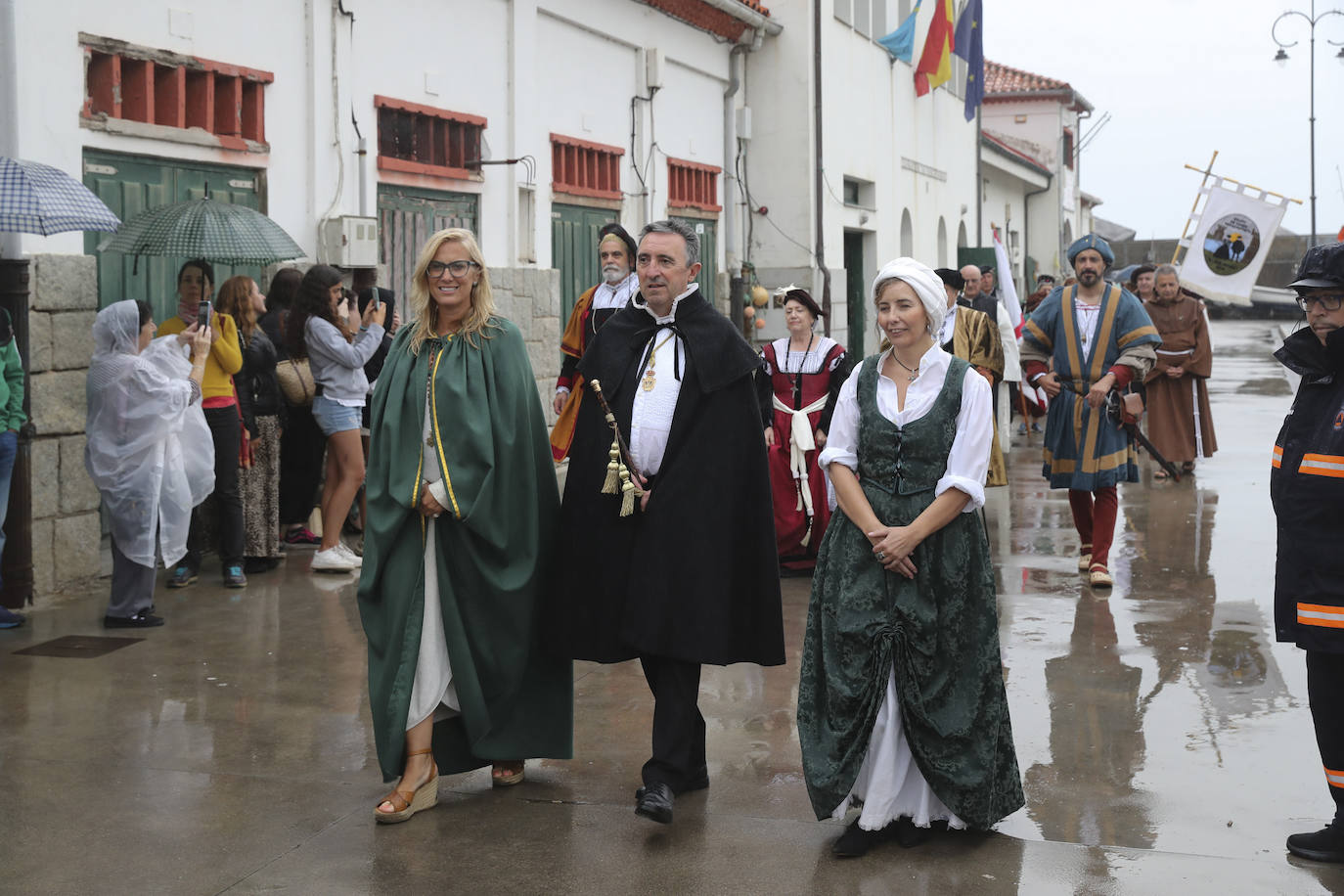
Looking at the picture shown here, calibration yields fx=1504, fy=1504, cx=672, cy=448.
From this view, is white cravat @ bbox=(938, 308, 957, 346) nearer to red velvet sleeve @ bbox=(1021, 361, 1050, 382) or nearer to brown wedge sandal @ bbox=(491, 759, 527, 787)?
red velvet sleeve @ bbox=(1021, 361, 1050, 382)

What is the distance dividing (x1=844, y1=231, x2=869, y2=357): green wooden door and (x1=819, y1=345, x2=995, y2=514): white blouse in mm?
17124

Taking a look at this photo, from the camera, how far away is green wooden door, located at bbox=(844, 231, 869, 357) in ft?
71.1

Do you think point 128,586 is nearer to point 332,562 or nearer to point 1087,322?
point 332,562

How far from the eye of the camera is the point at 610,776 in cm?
514

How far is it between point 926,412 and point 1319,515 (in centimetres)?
115

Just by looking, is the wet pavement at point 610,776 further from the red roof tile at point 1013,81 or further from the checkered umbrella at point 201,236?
the red roof tile at point 1013,81

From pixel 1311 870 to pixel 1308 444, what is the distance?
1.20 m

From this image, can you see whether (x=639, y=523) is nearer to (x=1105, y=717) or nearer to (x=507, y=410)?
(x=507, y=410)

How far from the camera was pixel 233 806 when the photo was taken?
4844 millimetres

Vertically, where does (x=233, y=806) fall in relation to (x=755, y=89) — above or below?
below

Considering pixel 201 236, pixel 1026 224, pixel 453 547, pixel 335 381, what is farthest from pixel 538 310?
pixel 1026 224

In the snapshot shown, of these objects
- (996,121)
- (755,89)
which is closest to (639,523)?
(755,89)

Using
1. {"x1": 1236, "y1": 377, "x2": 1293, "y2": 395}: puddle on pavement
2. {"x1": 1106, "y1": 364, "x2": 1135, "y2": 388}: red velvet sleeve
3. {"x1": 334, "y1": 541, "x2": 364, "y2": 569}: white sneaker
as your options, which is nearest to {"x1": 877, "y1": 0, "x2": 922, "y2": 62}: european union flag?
{"x1": 1236, "y1": 377, "x2": 1293, "y2": 395}: puddle on pavement

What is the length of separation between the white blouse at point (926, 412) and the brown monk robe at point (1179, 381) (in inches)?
364
